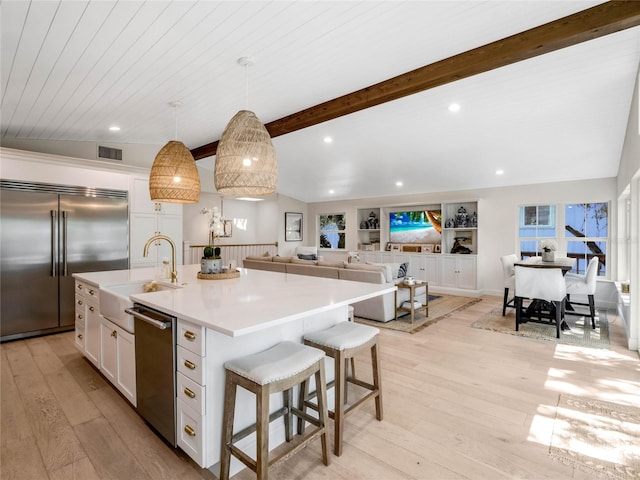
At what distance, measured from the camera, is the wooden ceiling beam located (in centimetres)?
239

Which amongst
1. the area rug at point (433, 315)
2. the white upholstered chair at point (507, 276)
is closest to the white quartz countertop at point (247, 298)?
the area rug at point (433, 315)

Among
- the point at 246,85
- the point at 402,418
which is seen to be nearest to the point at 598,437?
the point at 402,418

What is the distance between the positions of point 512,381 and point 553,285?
1991 millimetres

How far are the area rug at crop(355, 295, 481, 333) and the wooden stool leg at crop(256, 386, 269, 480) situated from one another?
10.7 feet

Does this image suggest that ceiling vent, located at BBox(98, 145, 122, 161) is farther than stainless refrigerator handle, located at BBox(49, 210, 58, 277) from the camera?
Yes

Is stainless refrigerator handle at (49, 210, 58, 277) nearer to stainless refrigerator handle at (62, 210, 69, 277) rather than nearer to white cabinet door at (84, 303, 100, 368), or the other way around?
stainless refrigerator handle at (62, 210, 69, 277)

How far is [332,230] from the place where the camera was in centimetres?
1000

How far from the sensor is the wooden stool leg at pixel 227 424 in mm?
1732

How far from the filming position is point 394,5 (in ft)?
7.43

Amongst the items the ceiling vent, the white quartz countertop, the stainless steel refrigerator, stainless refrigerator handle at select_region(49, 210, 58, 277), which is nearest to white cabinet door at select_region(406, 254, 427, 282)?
the white quartz countertop

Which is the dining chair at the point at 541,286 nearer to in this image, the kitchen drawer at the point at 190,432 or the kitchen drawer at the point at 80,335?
the kitchen drawer at the point at 190,432

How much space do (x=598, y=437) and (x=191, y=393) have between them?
2.62 m

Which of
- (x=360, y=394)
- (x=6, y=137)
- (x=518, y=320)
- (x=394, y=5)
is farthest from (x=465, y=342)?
(x=6, y=137)

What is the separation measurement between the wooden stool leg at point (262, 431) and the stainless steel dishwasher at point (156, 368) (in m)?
0.60
